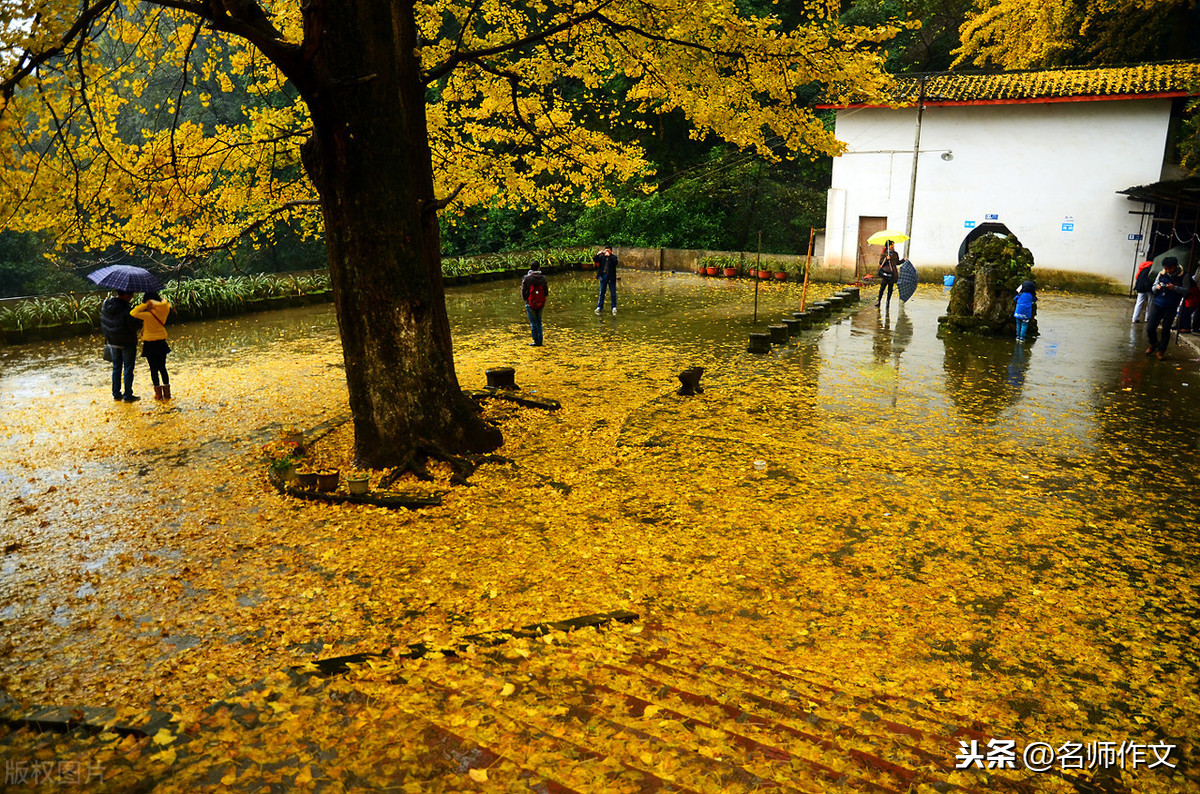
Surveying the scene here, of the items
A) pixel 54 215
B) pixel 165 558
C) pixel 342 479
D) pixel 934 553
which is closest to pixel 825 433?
pixel 934 553

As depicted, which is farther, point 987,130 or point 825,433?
point 987,130

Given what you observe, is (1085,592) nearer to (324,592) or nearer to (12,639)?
(324,592)

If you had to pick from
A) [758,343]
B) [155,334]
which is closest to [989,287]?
[758,343]

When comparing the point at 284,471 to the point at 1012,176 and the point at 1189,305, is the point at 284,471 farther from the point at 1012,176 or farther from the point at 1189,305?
the point at 1012,176

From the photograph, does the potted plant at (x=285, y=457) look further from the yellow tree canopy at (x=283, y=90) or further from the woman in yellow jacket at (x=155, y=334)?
the woman in yellow jacket at (x=155, y=334)

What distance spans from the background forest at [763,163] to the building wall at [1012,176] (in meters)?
5.17

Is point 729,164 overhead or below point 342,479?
overhead

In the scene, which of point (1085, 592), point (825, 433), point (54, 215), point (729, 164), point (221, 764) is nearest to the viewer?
point (221, 764)

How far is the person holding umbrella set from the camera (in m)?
10.1

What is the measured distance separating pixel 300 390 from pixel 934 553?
896 cm

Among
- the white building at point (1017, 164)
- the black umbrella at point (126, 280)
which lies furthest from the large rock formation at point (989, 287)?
the black umbrella at point (126, 280)

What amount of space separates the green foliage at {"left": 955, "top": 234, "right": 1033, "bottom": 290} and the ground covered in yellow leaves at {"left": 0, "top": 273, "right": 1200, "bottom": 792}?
5345mm

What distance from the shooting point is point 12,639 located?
477 cm

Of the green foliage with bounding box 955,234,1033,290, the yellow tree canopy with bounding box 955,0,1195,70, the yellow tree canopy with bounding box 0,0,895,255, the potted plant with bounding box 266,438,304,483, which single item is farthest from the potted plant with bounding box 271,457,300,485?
the yellow tree canopy with bounding box 955,0,1195,70
